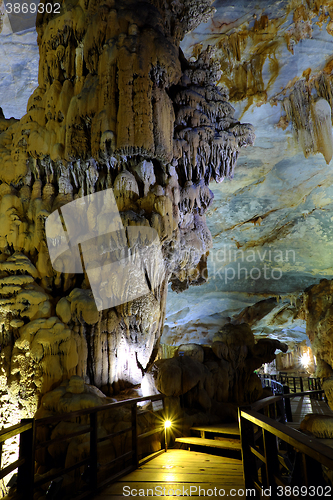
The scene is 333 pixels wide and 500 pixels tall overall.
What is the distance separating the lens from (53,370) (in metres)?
6.48

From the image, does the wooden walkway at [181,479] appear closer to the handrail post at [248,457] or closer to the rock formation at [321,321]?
the handrail post at [248,457]

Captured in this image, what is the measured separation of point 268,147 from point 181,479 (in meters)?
9.28

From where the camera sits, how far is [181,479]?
337 cm

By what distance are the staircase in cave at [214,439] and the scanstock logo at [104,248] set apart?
3.09 metres

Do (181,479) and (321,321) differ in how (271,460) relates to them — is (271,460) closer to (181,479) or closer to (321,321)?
(181,479)

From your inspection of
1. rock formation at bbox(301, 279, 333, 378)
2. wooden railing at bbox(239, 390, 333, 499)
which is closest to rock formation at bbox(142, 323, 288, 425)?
wooden railing at bbox(239, 390, 333, 499)

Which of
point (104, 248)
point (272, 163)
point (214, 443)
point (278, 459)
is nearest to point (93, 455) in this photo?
point (278, 459)

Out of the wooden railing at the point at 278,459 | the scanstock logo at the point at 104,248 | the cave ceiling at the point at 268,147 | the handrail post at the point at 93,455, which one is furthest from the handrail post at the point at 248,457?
the cave ceiling at the point at 268,147

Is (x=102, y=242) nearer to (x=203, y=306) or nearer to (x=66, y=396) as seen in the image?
(x=66, y=396)

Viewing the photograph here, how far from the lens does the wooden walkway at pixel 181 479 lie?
3012 mm

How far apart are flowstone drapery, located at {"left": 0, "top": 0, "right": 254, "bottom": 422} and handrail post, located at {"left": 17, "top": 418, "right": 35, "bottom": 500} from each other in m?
4.40

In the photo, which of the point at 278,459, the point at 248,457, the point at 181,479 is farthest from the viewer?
the point at 181,479

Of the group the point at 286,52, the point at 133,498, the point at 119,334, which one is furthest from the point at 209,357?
the point at 286,52

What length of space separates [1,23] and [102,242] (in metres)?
6.95
